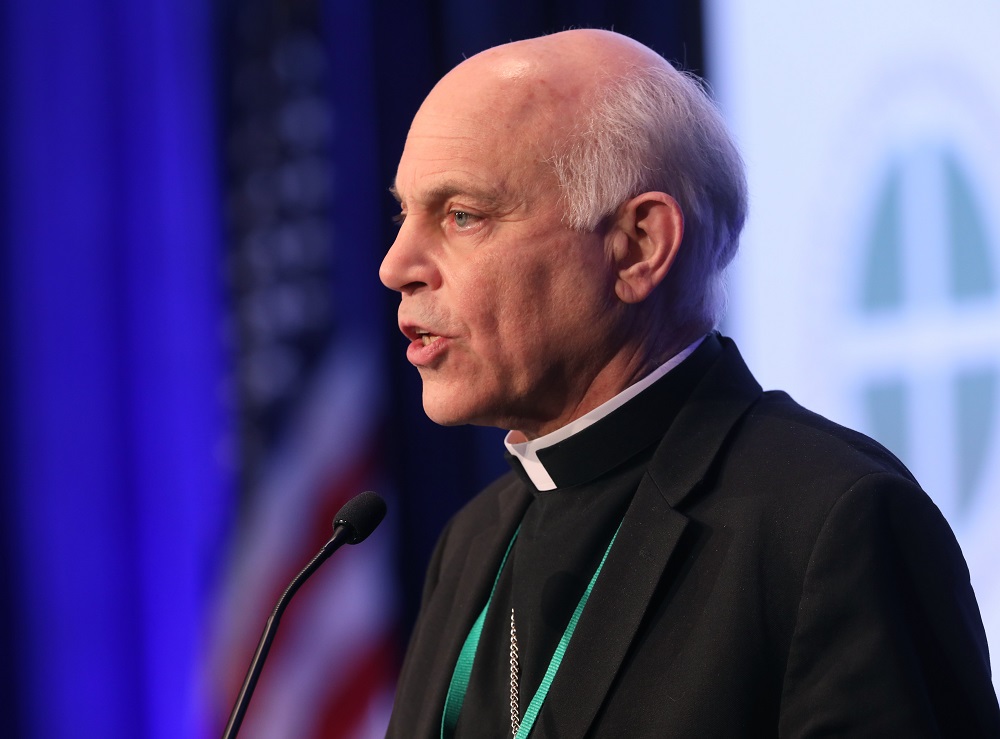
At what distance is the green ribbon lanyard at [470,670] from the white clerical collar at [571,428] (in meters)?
0.14

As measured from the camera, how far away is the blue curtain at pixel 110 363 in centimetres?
272

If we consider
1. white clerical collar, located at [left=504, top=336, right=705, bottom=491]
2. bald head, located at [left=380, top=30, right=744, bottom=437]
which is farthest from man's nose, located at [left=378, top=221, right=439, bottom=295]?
white clerical collar, located at [left=504, top=336, right=705, bottom=491]

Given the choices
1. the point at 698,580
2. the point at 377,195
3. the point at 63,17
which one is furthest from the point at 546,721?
the point at 63,17

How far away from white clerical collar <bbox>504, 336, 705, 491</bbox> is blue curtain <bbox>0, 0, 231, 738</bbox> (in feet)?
4.64

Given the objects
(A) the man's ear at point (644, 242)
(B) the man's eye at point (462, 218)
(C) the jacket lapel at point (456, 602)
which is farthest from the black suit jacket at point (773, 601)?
(B) the man's eye at point (462, 218)

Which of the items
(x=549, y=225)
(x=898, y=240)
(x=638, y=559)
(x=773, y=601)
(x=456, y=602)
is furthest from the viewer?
(x=898, y=240)

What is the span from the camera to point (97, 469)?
9.04 ft

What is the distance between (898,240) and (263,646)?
5.88ft

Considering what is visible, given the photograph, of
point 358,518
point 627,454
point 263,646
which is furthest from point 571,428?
point 263,646

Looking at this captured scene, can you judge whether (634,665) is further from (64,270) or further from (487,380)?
(64,270)

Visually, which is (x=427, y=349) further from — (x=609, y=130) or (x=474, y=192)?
(x=609, y=130)

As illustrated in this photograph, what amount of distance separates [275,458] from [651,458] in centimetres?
153

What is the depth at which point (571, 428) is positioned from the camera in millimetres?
1520

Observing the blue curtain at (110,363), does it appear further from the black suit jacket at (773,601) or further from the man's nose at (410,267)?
the black suit jacket at (773,601)
